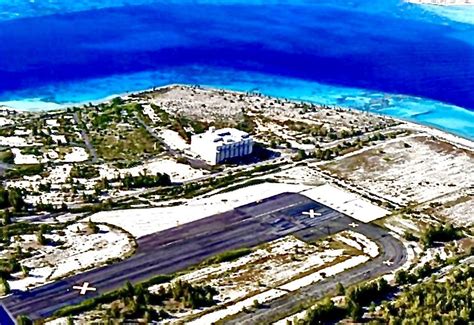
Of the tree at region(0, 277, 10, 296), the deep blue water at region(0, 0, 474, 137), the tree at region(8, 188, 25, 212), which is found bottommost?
the tree at region(0, 277, 10, 296)

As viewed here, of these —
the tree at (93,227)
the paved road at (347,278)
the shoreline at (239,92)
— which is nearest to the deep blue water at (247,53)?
the shoreline at (239,92)

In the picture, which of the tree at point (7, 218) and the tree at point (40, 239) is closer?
the tree at point (40, 239)

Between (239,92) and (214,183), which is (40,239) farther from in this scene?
(239,92)

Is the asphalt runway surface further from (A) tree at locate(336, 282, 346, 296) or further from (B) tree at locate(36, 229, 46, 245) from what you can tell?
(B) tree at locate(36, 229, 46, 245)

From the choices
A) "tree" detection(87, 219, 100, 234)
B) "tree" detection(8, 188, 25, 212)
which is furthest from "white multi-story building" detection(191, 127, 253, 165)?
"tree" detection(8, 188, 25, 212)

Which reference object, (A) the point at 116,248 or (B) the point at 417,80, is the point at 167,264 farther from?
(B) the point at 417,80

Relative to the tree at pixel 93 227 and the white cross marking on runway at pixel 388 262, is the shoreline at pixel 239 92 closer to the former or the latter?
the white cross marking on runway at pixel 388 262
